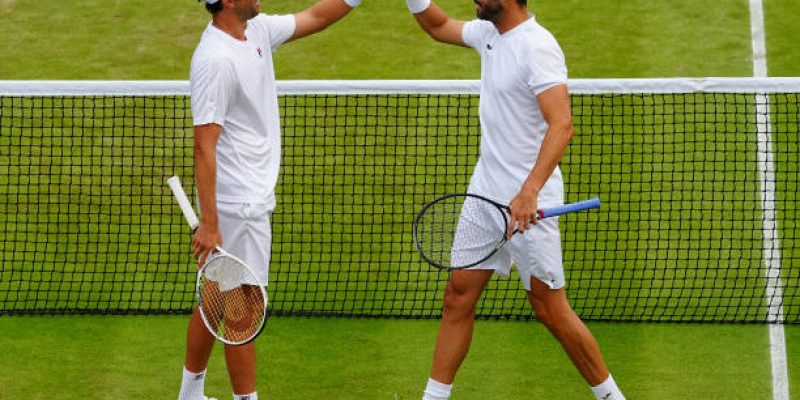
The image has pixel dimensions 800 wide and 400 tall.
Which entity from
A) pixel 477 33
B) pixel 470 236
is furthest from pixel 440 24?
pixel 470 236

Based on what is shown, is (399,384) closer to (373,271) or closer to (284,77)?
(373,271)

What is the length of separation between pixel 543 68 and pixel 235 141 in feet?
5.32

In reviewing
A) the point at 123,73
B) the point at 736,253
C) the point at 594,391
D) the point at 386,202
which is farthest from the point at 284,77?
the point at 594,391

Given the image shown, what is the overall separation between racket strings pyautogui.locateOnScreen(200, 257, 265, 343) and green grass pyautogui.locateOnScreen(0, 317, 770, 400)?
2.96 feet

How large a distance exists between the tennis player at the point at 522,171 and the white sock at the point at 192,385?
127 cm

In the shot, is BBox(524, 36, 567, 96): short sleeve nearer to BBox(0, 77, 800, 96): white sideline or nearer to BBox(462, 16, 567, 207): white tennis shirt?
BBox(462, 16, 567, 207): white tennis shirt

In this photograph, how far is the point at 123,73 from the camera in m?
13.7

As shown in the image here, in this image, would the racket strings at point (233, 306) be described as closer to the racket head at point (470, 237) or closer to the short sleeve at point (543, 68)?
the racket head at point (470, 237)

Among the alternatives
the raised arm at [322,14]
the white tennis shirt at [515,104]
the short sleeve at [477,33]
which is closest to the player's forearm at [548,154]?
the white tennis shirt at [515,104]

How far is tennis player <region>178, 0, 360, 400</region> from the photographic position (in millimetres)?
8109

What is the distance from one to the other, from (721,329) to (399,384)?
2.11 metres

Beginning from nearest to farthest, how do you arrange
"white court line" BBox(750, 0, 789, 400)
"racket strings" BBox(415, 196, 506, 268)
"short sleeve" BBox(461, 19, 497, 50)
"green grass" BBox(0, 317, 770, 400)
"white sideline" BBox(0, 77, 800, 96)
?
"racket strings" BBox(415, 196, 506, 268)
"short sleeve" BBox(461, 19, 497, 50)
"green grass" BBox(0, 317, 770, 400)
"white court line" BBox(750, 0, 789, 400)
"white sideline" BBox(0, 77, 800, 96)

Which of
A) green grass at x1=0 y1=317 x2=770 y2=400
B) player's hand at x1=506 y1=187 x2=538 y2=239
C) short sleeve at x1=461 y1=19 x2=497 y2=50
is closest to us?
player's hand at x1=506 y1=187 x2=538 y2=239

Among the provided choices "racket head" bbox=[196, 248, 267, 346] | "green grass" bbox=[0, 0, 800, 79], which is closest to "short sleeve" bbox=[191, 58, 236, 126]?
"racket head" bbox=[196, 248, 267, 346]
